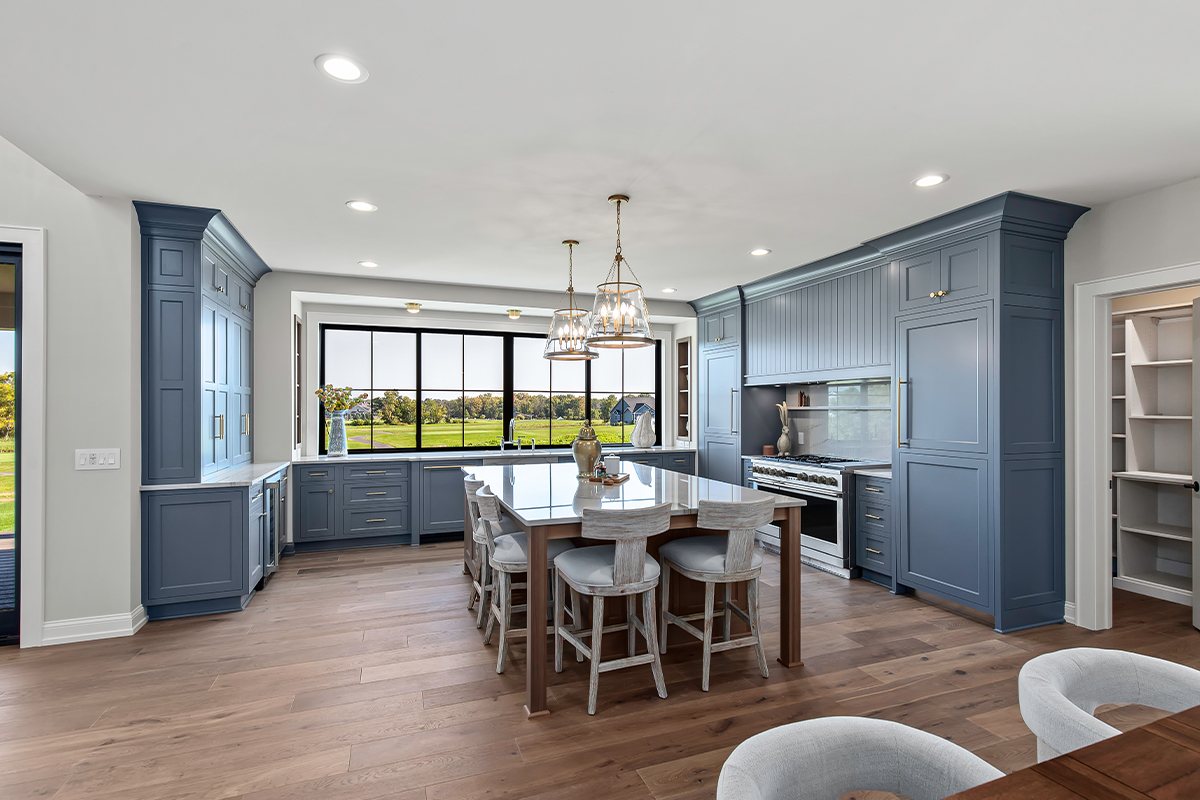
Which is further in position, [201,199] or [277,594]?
[277,594]

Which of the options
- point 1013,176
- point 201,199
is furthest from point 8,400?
point 1013,176

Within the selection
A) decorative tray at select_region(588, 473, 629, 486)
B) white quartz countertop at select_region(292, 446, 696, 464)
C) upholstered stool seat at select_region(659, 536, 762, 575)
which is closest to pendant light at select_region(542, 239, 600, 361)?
decorative tray at select_region(588, 473, 629, 486)

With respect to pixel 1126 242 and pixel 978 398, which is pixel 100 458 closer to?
pixel 978 398

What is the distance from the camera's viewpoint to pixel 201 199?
354cm

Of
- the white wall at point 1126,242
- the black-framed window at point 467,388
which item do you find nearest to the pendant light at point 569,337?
the black-framed window at point 467,388

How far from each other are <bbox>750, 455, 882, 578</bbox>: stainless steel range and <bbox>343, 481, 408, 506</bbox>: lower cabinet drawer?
3.46 meters

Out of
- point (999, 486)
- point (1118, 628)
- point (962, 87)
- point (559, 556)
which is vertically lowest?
point (1118, 628)

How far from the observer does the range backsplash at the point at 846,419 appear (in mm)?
5086

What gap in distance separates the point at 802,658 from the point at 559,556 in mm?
1401

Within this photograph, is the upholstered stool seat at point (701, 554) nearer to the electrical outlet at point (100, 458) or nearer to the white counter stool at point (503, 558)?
the white counter stool at point (503, 558)

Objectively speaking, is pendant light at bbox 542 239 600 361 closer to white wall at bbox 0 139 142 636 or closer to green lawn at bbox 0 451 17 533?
white wall at bbox 0 139 142 636

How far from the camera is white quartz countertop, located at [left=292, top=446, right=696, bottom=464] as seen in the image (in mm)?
5691

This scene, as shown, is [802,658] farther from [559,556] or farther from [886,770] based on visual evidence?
[886,770]

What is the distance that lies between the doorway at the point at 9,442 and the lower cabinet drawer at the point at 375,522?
7.91ft
